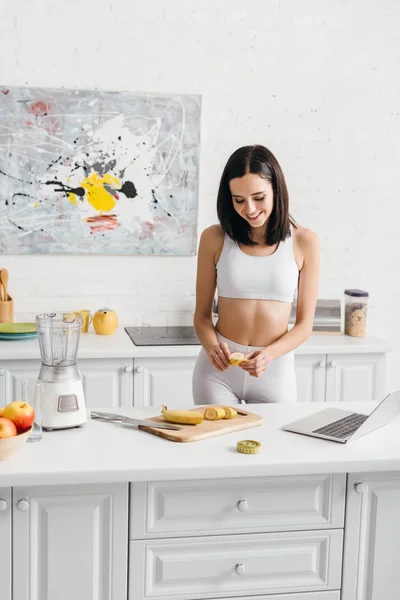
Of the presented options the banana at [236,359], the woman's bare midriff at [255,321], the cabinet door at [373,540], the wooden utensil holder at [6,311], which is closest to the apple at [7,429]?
the banana at [236,359]

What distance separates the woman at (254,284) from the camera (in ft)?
8.52

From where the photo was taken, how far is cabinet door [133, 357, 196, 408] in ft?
11.8

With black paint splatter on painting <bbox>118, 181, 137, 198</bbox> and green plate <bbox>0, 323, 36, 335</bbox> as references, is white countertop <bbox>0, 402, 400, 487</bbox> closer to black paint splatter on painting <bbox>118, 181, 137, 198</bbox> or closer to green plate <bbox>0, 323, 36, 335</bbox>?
green plate <bbox>0, 323, 36, 335</bbox>

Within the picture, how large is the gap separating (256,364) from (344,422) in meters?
0.32

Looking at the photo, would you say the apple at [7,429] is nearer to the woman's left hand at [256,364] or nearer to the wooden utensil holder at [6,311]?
the woman's left hand at [256,364]

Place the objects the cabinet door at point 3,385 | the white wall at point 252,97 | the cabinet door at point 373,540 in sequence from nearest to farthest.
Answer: the cabinet door at point 373,540 → the cabinet door at point 3,385 → the white wall at point 252,97

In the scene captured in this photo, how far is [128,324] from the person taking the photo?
412cm

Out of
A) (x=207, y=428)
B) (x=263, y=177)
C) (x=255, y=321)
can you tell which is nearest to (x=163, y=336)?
(x=255, y=321)

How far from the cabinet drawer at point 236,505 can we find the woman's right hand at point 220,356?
0.56m

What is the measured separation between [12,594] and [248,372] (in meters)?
1.07

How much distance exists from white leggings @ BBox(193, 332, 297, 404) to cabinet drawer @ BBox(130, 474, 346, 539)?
627 mm

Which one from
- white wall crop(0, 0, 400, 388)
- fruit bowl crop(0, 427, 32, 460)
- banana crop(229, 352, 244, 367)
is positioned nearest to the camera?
fruit bowl crop(0, 427, 32, 460)

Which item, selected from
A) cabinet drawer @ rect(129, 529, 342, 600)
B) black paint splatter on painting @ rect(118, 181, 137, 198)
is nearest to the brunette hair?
cabinet drawer @ rect(129, 529, 342, 600)

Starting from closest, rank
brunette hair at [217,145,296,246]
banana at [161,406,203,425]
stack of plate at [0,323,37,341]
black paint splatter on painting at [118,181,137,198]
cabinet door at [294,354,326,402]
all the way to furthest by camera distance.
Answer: banana at [161,406,203,425]
brunette hair at [217,145,296,246]
stack of plate at [0,323,37,341]
cabinet door at [294,354,326,402]
black paint splatter on painting at [118,181,137,198]
